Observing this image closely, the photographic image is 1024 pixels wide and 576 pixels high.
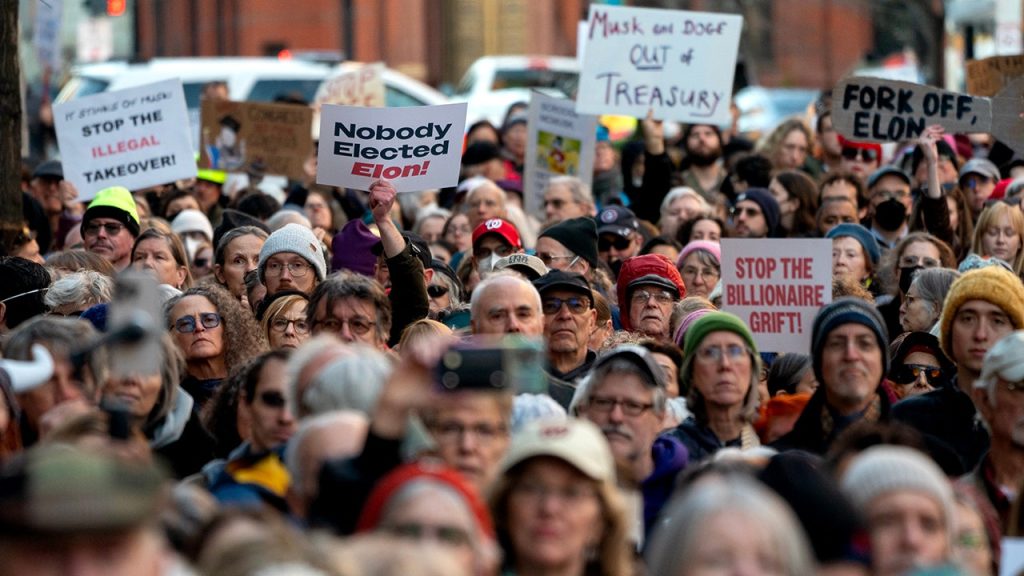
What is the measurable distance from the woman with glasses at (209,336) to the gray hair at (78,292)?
0.61 meters

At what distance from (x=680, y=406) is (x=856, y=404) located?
2.75 ft

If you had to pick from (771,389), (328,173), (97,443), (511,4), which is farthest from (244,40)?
(97,443)

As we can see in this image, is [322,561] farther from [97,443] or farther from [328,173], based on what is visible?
[328,173]

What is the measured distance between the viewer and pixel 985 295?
29.6 ft

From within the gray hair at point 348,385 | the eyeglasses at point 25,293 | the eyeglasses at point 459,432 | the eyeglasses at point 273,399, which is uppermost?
the gray hair at point 348,385

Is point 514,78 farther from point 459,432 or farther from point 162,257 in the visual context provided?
point 459,432

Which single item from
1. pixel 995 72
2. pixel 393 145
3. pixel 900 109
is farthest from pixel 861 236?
pixel 393 145

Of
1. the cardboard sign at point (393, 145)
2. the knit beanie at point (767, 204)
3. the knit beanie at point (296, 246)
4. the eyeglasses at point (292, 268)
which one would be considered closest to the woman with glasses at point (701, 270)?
the cardboard sign at point (393, 145)

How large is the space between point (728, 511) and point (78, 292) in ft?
18.4

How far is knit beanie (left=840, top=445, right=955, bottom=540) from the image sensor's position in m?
6.01

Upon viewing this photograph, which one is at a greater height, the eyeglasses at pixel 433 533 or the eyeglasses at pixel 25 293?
the eyeglasses at pixel 433 533

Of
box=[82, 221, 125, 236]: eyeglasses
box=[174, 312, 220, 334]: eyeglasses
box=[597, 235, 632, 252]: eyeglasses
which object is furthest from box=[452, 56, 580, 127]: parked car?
box=[174, 312, 220, 334]: eyeglasses

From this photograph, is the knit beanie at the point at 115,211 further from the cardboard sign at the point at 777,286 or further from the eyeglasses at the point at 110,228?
the cardboard sign at the point at 777,286

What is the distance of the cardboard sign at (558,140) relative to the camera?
16.1 metres
